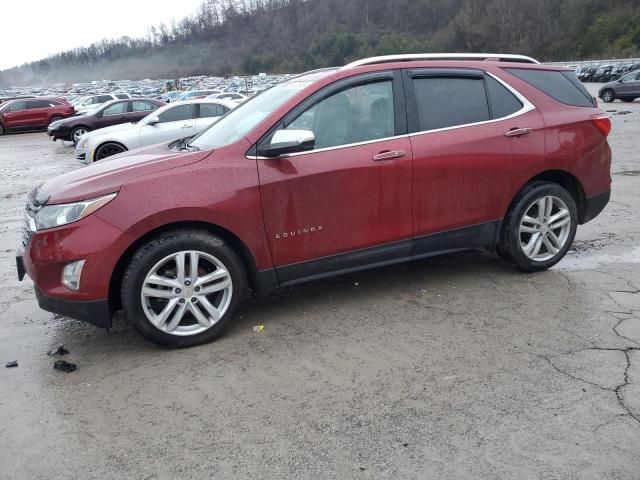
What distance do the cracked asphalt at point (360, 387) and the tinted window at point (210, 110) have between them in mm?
8887

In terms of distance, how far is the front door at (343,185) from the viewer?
154 inches

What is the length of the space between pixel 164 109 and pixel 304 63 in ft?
393

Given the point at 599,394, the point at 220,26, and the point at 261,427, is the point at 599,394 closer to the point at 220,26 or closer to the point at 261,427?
the point at 261,427

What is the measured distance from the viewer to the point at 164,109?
1264cm

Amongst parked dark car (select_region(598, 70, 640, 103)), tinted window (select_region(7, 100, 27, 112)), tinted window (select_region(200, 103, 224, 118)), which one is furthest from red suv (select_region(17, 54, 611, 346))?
tinted window (select_region(7, 100, 27, 112))

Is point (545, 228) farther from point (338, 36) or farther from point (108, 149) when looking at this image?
point (338, 36)

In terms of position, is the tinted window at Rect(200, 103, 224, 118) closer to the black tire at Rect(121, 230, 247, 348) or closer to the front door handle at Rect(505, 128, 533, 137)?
the front door handle at Rect(505, 128, 533, 137)

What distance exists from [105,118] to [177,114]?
8656mm

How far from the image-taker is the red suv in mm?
3594

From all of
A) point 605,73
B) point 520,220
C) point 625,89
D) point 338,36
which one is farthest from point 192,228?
point 338,36

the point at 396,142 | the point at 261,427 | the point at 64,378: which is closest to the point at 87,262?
the point at 64,378

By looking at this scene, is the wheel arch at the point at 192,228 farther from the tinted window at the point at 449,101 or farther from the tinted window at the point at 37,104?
the tinted window at the point at 37,104

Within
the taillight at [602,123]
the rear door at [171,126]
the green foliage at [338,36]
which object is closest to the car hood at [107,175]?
the taillight at [602,123]

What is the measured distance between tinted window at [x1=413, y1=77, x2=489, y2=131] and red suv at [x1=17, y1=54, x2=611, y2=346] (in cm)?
1
